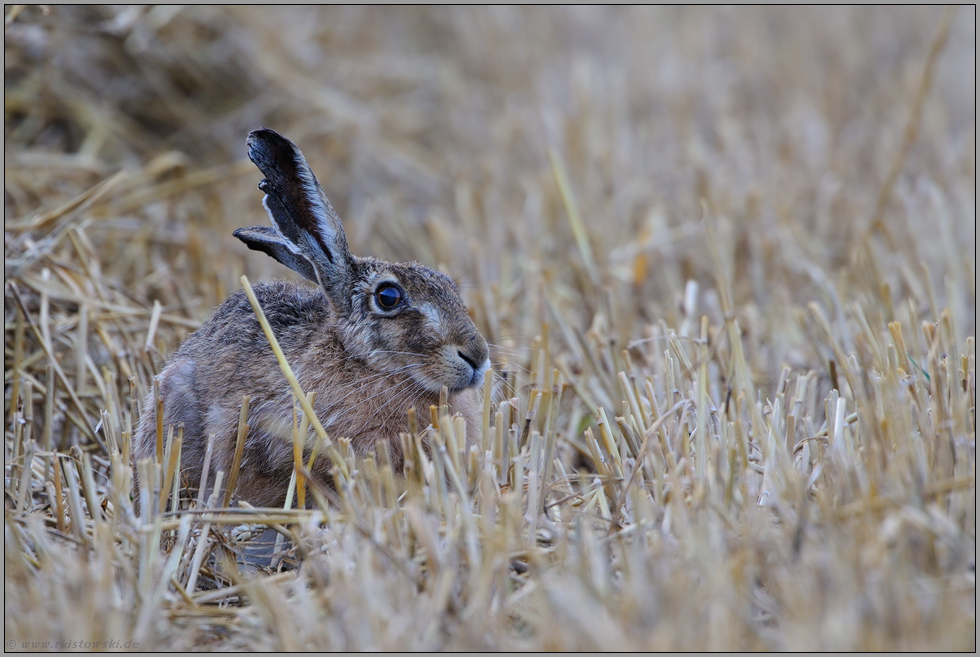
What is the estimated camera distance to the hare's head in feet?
9.83

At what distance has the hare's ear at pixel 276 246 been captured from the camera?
9.89 feet

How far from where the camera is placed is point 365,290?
3.14 metres

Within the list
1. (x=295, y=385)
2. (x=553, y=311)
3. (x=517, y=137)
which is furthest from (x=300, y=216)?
(x=517, y=137)

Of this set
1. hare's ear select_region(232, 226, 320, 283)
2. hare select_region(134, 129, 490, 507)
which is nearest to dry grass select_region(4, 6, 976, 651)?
hare select_region(134, 129, 490, 507)

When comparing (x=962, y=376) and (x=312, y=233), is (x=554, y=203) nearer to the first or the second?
(x=312, y=233)

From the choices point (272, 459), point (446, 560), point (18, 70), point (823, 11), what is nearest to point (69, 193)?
point (18, 70)

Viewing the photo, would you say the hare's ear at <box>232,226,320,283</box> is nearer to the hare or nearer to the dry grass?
the hare

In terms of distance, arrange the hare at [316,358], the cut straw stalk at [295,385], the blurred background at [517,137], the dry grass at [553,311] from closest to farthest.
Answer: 1. the dry grass at [553,311]
2. the cut straw stalk at [295,385]
3. the hare at [316,358]
4. the blurred background at [517,137]

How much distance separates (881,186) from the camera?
19.6 feet

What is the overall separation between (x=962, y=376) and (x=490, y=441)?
5.01ft

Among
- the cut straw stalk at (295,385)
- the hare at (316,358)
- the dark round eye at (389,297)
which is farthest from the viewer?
the dark round eye at (389,297)

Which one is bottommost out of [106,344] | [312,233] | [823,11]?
[106,344]

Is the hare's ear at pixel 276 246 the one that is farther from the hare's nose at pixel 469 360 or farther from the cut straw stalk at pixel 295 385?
the hare's nose at pixel 469 360

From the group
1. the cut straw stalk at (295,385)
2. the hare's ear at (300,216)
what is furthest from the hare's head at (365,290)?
the cut straw stalk at (295,385)
